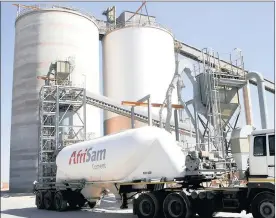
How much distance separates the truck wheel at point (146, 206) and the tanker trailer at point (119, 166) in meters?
0.58

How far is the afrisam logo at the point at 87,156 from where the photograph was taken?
1571cm

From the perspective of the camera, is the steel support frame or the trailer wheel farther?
the steel support frame

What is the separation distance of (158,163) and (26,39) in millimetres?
25590

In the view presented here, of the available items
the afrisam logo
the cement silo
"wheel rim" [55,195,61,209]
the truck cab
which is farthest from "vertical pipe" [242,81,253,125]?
the cement silo

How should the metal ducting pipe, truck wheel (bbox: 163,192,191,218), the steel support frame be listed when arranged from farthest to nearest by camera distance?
the steel support frame < the metal ducting pipe < truck wheel (bbox: 163,192,191,218)

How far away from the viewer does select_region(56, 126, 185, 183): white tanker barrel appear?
44.8 ft

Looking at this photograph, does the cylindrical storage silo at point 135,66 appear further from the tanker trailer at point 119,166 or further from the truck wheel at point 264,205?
the truck wheel at point 264,205

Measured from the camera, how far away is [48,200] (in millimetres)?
18703

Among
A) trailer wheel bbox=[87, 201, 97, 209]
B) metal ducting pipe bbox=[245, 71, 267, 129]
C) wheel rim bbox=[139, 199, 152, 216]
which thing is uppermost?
metal ducting pipe bbox=[245, 71, 267, 129]

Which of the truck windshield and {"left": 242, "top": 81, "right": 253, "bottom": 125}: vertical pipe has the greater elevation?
{"left": 242, "top": 81, "right": 253, "bottom": 125}: vertical pipe

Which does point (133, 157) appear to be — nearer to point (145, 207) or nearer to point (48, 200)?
point (145, 207)

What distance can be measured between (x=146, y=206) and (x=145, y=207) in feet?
0.21

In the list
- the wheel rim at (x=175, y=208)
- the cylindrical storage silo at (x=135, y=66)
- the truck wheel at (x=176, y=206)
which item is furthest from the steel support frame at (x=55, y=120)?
the wheel rim at (x=175, y=208)

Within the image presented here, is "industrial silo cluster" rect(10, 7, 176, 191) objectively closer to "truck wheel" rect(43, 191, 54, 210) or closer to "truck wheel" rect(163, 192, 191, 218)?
"truck wheel" rect(43, 191, 54, 210)
